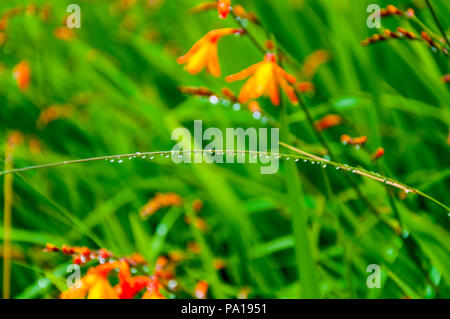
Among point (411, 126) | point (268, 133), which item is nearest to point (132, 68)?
point (268, 133)

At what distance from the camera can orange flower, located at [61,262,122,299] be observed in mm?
907

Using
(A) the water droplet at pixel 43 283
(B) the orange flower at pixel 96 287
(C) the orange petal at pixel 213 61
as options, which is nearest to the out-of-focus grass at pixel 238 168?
(A) the water droplet at pixel 43 283

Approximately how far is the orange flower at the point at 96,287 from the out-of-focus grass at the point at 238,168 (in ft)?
0.53

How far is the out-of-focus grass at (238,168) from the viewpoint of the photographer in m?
1.29

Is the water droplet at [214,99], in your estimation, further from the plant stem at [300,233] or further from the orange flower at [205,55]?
the plant stem at [300,233]

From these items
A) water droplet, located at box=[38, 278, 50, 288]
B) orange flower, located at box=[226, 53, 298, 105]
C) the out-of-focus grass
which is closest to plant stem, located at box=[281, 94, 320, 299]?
the out-of-focus grass

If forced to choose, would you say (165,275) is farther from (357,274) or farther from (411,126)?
(411,126)

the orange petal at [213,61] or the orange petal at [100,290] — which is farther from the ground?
the orange petal at [213,61]

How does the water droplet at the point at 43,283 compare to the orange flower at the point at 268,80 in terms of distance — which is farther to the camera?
the water droplet at the point at 43,283

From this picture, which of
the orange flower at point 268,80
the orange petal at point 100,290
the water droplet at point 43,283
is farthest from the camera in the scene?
the water droplet at point 43,283

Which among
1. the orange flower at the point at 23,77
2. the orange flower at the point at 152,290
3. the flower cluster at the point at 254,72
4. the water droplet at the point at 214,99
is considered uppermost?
the orange flower at the point at 23,77

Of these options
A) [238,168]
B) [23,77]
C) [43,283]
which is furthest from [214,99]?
[23,77]

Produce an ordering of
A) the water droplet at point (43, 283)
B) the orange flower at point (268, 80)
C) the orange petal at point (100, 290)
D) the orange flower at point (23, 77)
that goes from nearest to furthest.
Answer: the orange petal at point (100, 290) → the orange flower at point (268, 80) → the water droplet at point (43, 283) → the orange flower at point (23, 77)

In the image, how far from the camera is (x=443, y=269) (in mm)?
1087
